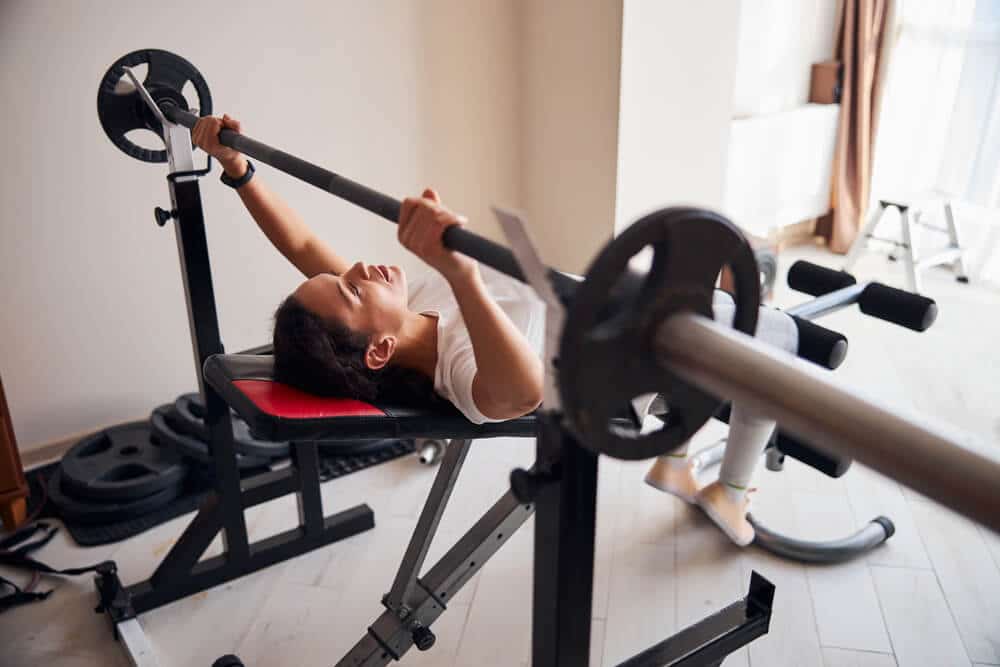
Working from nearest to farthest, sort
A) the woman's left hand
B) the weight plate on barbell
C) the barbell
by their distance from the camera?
the barbell < the weight plate on barbell < the woman's left hand

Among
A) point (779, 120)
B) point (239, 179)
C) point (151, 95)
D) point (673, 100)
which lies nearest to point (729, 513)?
point (239, 179)

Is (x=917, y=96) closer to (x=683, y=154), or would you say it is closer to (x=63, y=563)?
(x=683, y=154)

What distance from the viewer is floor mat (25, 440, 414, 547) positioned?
6.54ft

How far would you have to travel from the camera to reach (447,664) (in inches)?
62.9

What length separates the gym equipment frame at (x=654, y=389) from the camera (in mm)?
522

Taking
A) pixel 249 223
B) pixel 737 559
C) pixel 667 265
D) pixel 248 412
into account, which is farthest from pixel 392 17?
pixel 667 265

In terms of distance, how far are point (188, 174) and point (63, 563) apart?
97 cm

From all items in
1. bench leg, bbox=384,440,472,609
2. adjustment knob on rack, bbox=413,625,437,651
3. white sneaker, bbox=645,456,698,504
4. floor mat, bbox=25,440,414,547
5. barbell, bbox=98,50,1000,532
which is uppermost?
barbell, bbox=98,50,1000,532

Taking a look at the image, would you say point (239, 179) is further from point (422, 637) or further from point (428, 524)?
point (422, 637)

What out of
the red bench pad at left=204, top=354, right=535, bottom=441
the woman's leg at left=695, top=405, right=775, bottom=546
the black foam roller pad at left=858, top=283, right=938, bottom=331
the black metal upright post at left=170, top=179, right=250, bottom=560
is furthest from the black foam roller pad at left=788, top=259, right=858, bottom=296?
the black metal upright post at left=170, top=179, right=250, bottom=560

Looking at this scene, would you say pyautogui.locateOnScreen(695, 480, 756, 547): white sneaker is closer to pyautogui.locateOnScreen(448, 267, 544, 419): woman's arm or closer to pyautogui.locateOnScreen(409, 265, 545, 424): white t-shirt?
pyautogui.locateOnScreen(409, 265, 545, 424): white t-shirt

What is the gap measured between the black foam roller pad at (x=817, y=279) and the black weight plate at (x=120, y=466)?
153 cm

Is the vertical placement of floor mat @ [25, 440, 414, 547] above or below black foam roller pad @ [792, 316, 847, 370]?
below

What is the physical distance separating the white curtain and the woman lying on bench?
7.24 feet
